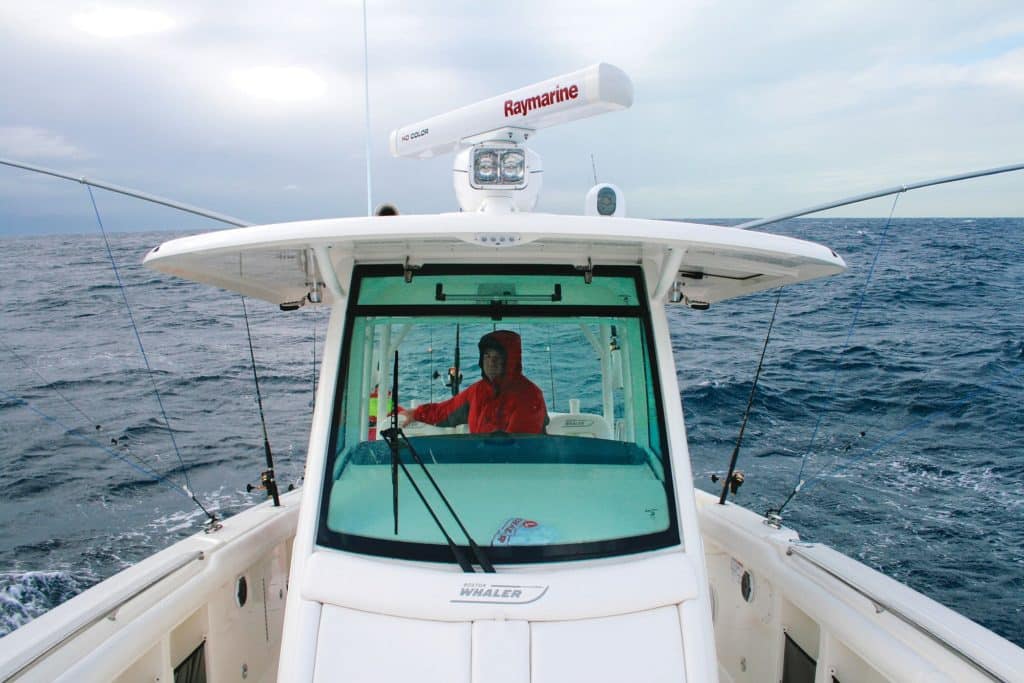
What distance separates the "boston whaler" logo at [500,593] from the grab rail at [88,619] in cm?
122

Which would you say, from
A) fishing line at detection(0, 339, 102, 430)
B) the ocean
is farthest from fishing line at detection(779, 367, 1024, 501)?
fishing line at detection(0, 339, 102, 430)

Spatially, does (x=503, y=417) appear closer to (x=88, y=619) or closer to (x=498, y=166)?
(x=498, y=166)

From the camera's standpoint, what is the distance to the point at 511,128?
239 cm

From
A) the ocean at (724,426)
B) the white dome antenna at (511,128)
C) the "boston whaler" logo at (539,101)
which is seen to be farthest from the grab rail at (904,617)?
the ocean at (724,426)

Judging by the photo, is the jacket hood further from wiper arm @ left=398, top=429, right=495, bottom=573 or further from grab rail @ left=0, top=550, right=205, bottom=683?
grab rail @ left=0, top=550, right=205, bottom=683

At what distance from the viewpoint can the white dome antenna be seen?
2201mm

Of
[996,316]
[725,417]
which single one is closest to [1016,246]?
[996,316]

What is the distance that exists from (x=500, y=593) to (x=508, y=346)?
96cm

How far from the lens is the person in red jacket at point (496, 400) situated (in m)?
2.72

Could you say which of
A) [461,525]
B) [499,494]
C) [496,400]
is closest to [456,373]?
[496,400]

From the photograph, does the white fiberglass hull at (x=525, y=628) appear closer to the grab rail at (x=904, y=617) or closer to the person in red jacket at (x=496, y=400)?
the grab rail at (x=904, y=617)

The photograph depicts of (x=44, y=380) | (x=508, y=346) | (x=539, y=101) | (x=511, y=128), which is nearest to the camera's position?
(x=539, y=101)

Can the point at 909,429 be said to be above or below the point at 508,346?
below

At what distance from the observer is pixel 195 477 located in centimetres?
958
